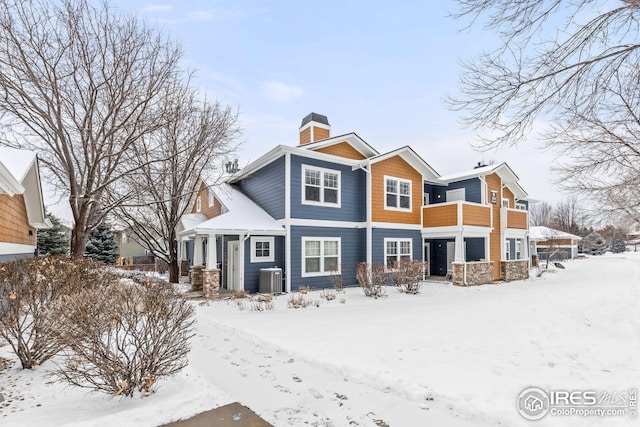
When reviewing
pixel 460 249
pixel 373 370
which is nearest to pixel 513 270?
pixel 460 249

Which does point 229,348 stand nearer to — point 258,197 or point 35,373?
point 35,373

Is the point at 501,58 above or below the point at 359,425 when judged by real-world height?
above

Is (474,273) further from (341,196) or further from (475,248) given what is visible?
(341,196)

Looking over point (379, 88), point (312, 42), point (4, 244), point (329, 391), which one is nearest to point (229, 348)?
point (329, 391)

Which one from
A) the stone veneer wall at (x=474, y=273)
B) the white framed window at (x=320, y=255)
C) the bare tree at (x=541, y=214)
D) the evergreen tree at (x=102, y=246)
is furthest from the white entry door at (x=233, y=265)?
the bare tree at (x=541, y=214)

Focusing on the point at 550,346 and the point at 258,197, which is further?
the point at 258,197

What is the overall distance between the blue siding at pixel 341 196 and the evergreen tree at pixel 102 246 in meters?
20.2

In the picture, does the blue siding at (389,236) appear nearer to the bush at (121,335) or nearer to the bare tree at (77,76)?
the bare tree at (77,76)

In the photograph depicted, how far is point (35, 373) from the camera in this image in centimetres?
452

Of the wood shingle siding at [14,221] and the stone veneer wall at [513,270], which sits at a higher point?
the wood shingle siding at [14,221]

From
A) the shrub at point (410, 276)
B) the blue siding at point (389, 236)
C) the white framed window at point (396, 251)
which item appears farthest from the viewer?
the white framed window at point (396, 251)

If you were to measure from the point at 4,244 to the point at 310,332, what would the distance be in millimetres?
7567

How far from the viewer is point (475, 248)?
18172mm

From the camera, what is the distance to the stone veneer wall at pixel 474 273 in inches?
610
